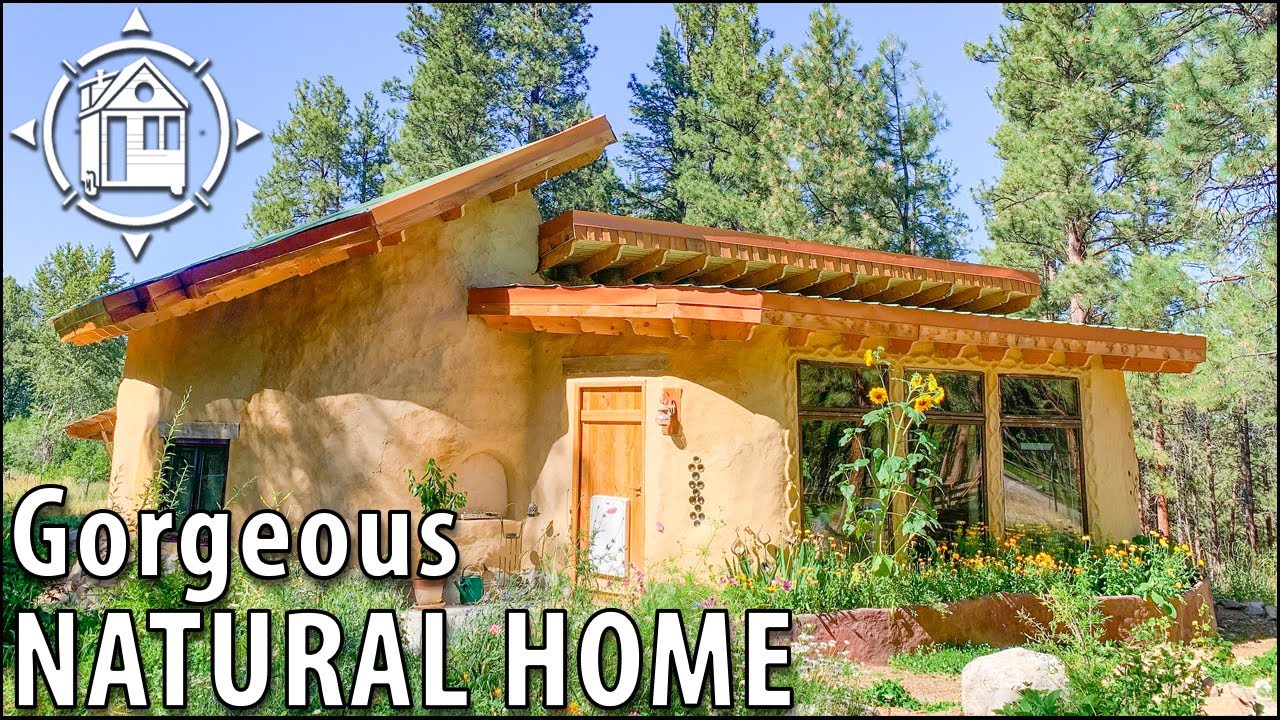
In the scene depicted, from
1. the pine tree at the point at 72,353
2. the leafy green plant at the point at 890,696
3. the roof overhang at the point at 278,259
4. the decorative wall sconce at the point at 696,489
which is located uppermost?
the pine tree at the point at 72,353

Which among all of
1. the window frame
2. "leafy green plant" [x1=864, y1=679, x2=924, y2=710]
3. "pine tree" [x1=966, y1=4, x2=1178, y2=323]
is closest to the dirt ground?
"leafy green plant" [x1=864, y1=679, x2=924, y2=710]

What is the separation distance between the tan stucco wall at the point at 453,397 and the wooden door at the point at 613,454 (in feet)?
0.47

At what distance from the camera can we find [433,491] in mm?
8133

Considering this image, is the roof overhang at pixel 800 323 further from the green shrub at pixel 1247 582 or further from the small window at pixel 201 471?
the green shrub at pixel 1247 582

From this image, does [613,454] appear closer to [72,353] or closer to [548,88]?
[548,88]

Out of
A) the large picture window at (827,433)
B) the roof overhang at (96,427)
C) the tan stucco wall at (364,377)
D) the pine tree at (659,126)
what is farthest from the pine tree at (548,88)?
the large picture window at (827,433)

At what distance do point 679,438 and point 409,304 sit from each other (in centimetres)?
306

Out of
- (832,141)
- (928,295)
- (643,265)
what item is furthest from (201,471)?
(832,141)

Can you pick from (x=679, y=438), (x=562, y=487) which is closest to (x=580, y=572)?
(x=562, y=487)

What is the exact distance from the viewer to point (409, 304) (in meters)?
8.43

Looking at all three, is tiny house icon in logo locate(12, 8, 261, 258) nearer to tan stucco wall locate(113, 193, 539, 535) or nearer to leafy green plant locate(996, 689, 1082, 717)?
tan stucco wall locate(113, 193, 539, 535)

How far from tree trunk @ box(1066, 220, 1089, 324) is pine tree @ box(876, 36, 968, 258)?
2.85m

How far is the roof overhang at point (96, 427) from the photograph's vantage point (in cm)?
1305

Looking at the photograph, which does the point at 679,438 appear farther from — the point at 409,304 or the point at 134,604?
the point at 134,604
